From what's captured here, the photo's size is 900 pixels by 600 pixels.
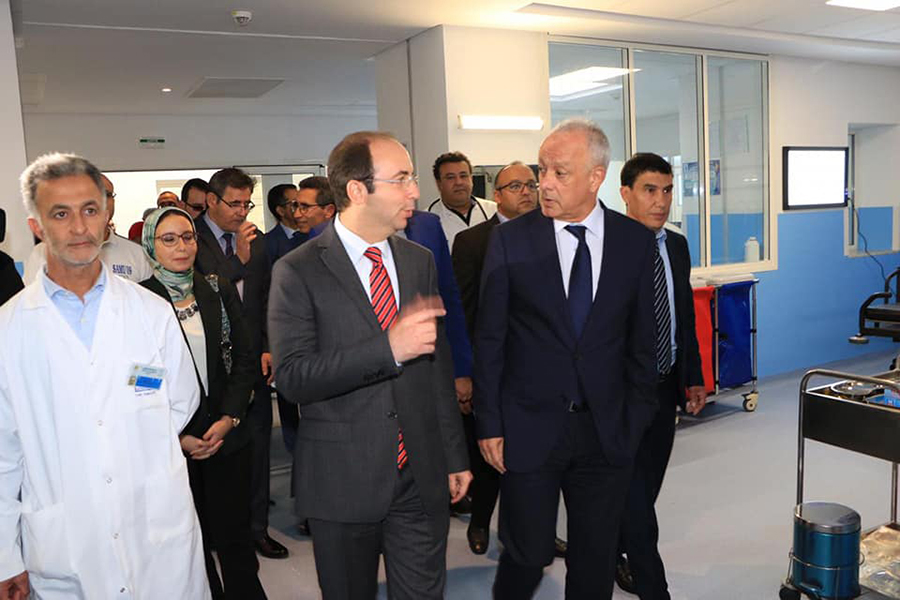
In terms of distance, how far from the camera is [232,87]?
320 inches

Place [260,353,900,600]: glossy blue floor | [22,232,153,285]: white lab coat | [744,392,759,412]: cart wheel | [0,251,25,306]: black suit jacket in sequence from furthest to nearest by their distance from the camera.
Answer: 1. [744,392,759,412]: cart wheel
2. [22,232,153,285]: white lab coat
3. [260,353,900,600]: glossy blue floor
4. [0,251,25,306]: black suit jacket

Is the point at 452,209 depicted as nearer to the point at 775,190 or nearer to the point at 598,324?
the point at 598,324

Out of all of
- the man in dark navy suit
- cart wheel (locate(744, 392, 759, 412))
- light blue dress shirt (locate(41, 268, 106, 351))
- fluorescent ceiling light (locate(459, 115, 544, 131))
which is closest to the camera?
light blue dress shirt (locate(41, 268, 106, 351))

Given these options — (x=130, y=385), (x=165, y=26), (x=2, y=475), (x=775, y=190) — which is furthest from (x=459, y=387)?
(x=775, y=190)

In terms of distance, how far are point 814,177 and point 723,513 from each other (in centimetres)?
504

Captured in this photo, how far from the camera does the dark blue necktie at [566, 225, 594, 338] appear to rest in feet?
7.54

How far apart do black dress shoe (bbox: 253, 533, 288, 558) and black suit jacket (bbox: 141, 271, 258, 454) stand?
4.20 feet

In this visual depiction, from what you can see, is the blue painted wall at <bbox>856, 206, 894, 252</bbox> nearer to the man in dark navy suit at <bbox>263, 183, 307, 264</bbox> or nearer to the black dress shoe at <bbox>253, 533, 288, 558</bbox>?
the man in dark navy suit at <bbox>263, 183, 307, 264</bbox>

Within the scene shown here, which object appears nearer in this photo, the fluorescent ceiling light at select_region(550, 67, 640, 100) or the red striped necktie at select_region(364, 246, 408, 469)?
the red striped necktie at select_region(364, 246, 408, 469)

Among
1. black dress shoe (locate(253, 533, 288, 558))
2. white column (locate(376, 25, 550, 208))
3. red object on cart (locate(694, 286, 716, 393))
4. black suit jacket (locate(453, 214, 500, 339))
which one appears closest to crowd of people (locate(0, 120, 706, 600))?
black dress shoe (locate(253, 533, 288, 558))

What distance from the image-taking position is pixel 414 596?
6.69 feet

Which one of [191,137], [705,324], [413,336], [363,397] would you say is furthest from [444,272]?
[191,137]

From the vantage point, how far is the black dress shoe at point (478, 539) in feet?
12.0

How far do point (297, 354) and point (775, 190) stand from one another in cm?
687
